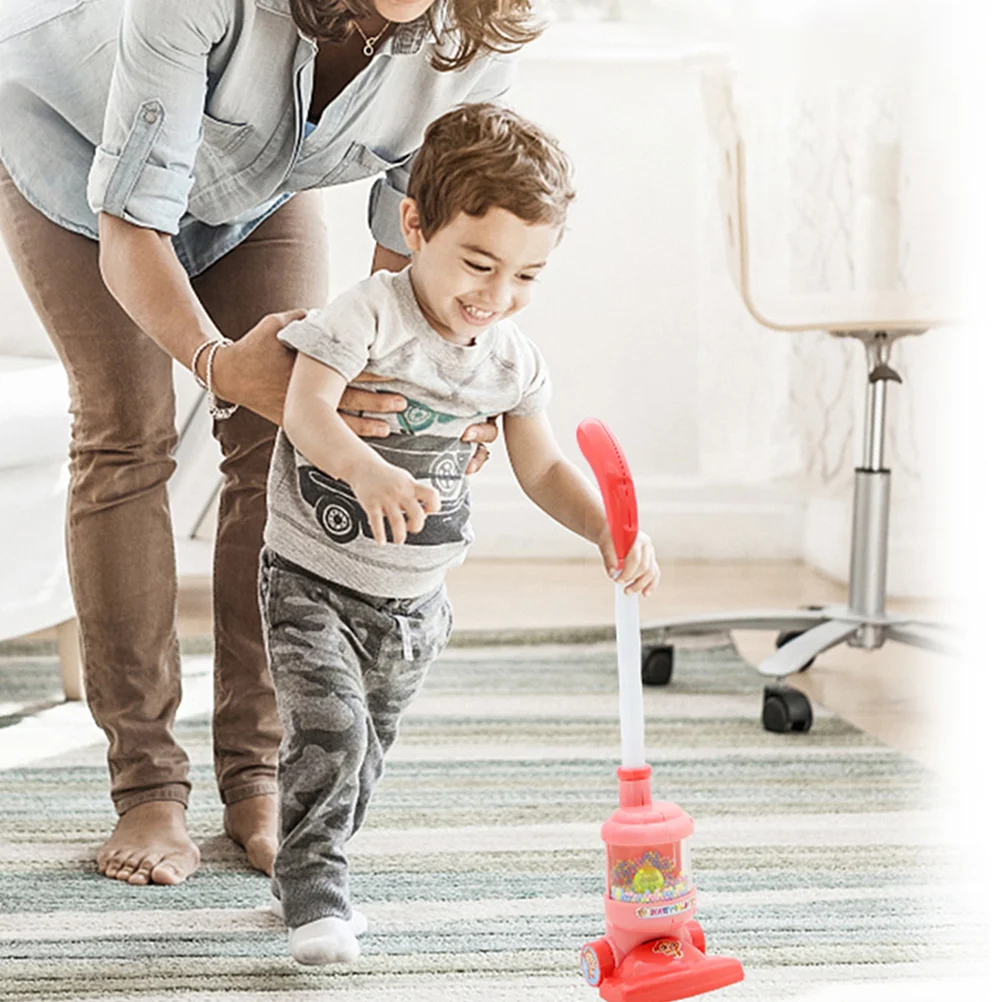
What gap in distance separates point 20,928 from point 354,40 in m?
0.82

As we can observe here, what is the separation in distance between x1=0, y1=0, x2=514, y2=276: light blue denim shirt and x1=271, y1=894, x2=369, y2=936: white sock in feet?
1.93

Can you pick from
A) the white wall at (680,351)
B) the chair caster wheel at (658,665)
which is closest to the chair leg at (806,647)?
the chair caster wheel at (658,665)

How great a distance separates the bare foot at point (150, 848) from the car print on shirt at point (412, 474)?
428mm

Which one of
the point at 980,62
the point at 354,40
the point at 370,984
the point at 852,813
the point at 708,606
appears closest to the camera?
the point at 370,984

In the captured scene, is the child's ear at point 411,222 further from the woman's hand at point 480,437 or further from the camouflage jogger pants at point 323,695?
the camouflage jogger pants at point 323,695

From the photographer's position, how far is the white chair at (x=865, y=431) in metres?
2.13

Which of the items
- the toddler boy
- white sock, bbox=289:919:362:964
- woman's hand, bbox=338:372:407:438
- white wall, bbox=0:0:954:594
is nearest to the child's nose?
the toddler boy

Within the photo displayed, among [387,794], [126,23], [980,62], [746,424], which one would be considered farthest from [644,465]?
[126,23]

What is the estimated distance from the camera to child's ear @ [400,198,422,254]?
3.96ft

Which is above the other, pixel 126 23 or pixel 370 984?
pixel 126 23

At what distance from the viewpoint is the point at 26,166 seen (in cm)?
144

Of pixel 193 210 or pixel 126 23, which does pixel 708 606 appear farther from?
pixel 126 23

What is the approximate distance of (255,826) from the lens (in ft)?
5.06

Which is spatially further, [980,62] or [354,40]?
[980,62]
